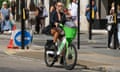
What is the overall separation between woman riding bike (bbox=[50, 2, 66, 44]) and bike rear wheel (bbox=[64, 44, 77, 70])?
582 millimetres

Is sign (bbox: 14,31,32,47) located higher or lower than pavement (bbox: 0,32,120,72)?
higher

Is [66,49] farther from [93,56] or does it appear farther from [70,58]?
[93,56]

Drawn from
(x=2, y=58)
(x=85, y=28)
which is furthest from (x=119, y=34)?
(x=85, y=28)

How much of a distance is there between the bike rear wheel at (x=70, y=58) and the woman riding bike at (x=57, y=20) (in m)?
0.58

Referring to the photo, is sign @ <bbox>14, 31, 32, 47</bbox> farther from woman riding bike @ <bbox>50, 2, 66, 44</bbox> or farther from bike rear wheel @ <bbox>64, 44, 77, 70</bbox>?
bike rear wheel @ <bbox>64, 44, 77, 70</bbox>

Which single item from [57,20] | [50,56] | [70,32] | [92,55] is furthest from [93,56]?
[70,32]

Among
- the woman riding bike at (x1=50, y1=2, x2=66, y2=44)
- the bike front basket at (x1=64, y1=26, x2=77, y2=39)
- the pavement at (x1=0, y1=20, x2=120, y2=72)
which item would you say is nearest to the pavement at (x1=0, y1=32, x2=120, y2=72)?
the pavement at (x1=0, y1=20, x2=120, y2=72)

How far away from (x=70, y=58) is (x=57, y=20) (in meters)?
1.24

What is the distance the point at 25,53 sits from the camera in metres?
18.6

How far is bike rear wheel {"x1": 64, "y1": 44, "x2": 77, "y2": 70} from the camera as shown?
14.5 meters

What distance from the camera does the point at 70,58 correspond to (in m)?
14.6

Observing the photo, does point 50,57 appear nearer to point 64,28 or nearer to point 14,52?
point 64,28

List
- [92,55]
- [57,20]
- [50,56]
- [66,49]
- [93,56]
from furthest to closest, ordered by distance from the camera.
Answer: [92,55] → [93,56] → [50,56] → [57,20] → [66,49]

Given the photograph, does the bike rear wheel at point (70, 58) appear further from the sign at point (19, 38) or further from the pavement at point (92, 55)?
the sign at point (19, 38)
